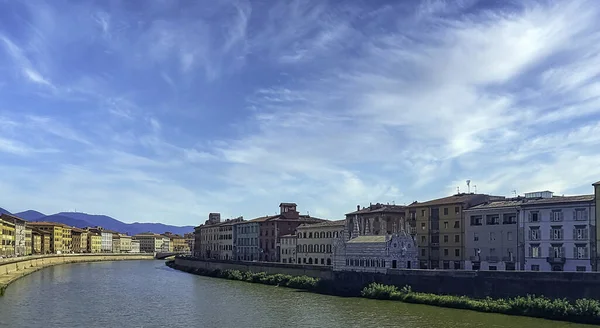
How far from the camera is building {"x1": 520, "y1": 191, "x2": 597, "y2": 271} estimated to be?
58.5 metres

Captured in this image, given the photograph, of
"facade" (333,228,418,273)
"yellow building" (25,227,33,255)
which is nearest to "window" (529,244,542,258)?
"facade" (333,228,418,273)

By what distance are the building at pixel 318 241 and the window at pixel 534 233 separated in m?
29.8

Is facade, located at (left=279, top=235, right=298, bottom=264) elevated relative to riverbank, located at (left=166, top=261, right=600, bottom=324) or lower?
elevated

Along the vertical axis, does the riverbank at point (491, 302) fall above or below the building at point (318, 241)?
below

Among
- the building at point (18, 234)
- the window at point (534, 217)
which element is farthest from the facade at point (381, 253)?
the building at point (18, 234)

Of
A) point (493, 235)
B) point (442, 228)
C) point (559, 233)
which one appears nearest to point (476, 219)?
point (493, 235)

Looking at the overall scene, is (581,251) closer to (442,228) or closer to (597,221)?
(597,221)

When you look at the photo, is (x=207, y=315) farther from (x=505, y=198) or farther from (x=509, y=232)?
(x=505, y=198)

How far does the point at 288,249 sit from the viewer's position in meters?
106

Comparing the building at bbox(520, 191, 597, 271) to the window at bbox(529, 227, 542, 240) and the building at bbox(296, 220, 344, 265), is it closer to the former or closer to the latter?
the window at bbox(529, 227, 542, 240)

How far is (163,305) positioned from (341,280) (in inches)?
818

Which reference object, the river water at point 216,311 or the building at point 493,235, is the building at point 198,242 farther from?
the building at point 493,235

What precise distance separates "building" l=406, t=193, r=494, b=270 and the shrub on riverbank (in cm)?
1242

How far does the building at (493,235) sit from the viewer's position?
65750 millimetres
